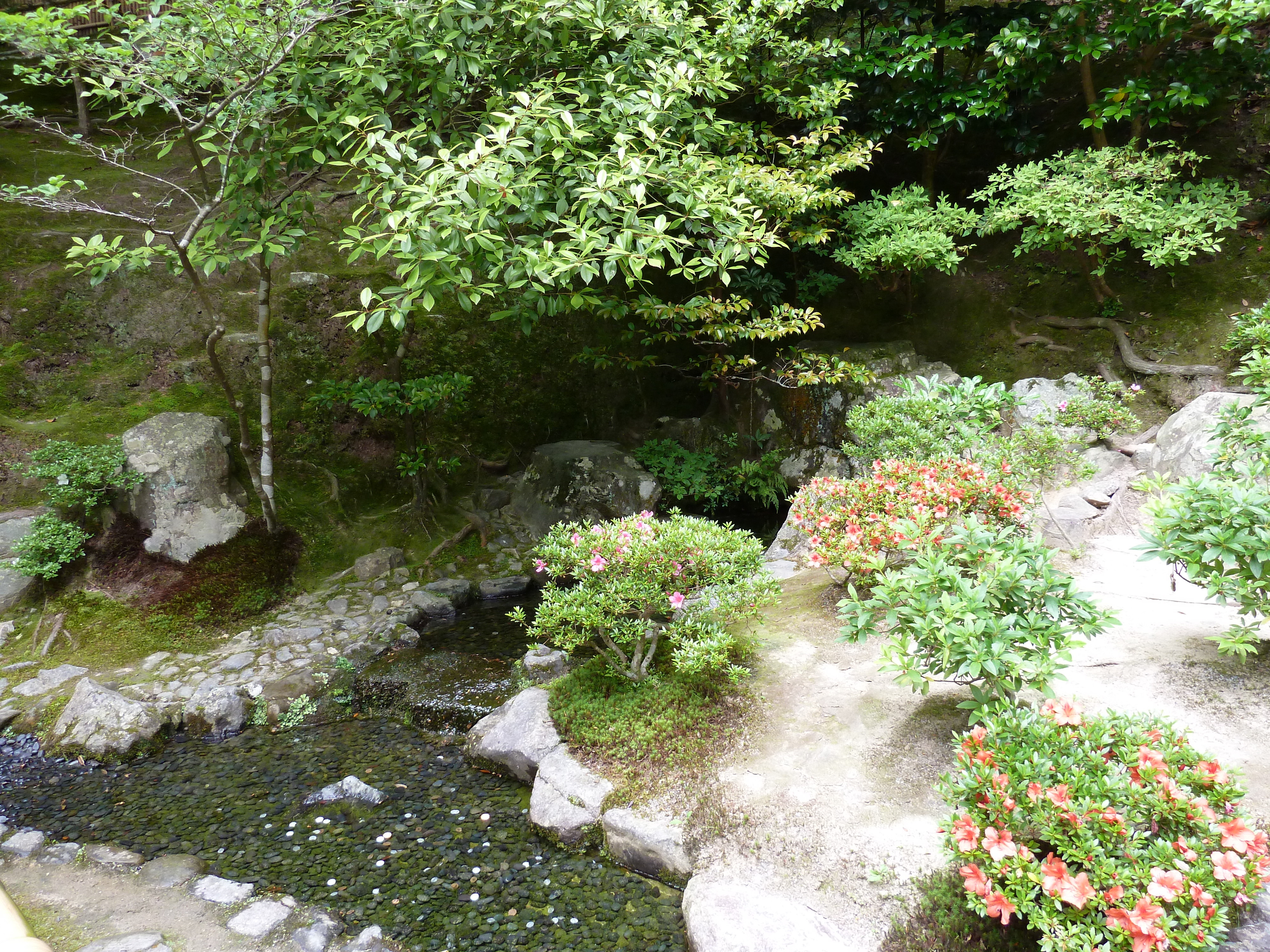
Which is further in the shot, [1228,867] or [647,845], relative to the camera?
[647,845]

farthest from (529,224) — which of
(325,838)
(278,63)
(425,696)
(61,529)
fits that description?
(61,529)

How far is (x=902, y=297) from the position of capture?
30.6 feet

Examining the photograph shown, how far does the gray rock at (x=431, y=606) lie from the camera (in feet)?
24.2

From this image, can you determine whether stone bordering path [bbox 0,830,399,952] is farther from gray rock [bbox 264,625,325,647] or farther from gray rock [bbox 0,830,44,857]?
gray rock [bbox 264,625,325,647]

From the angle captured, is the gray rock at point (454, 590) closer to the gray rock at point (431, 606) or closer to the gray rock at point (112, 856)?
the gray rock at point (431, 606)

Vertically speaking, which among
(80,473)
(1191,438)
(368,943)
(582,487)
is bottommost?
(368,943)

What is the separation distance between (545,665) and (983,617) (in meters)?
3.75

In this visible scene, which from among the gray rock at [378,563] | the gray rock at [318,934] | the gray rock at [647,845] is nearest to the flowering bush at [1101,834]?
the gray rock at [647,845]

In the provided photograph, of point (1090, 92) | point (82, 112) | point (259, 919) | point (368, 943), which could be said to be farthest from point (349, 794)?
point (82, 112)

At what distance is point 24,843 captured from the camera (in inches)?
164

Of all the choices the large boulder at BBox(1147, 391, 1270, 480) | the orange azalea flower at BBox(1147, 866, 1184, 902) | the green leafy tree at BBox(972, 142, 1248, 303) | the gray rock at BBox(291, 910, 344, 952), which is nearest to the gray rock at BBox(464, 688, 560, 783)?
the gray rock at BBox(291, 910, 344, 952)

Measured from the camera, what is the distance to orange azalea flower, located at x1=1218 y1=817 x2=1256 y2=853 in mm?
2523

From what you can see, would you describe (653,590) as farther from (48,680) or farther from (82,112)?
(82,112)

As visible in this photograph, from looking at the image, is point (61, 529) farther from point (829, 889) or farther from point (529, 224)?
point (829, 889)
